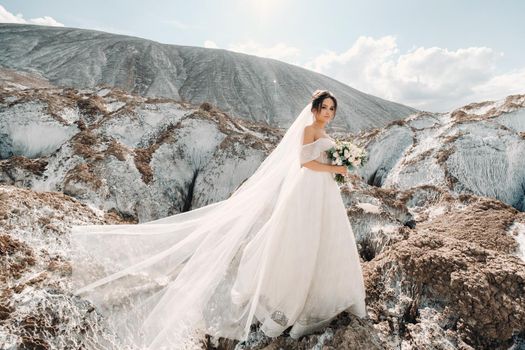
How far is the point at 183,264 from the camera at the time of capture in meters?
4.68

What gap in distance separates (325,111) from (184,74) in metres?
87.7

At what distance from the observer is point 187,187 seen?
1161 centimetres

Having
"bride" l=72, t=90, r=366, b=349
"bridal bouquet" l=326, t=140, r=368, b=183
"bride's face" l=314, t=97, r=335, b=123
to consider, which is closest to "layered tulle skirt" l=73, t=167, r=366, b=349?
"bride" l=72, t=90, r=366, b=349

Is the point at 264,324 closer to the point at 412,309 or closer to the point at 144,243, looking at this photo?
the point at 412,309

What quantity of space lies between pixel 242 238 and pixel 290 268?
90 centimetres

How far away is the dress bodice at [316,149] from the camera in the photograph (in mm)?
4035

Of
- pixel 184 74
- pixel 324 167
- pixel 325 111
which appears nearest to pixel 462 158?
pixel 325 111

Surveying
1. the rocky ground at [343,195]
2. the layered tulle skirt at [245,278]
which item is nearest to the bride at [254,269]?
Result: the layered tulle skirt at [245,278]

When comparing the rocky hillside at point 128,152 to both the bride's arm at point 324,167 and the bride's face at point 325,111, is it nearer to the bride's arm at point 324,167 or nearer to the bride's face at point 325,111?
the bride's arm at point 324,167

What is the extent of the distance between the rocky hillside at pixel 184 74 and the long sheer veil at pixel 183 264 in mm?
58959

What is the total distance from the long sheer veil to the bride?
13 mm

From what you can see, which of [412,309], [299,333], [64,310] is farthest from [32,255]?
[412,309]

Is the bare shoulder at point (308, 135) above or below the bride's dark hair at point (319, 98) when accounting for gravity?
below

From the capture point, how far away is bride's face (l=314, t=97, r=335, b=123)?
13.9 feet
